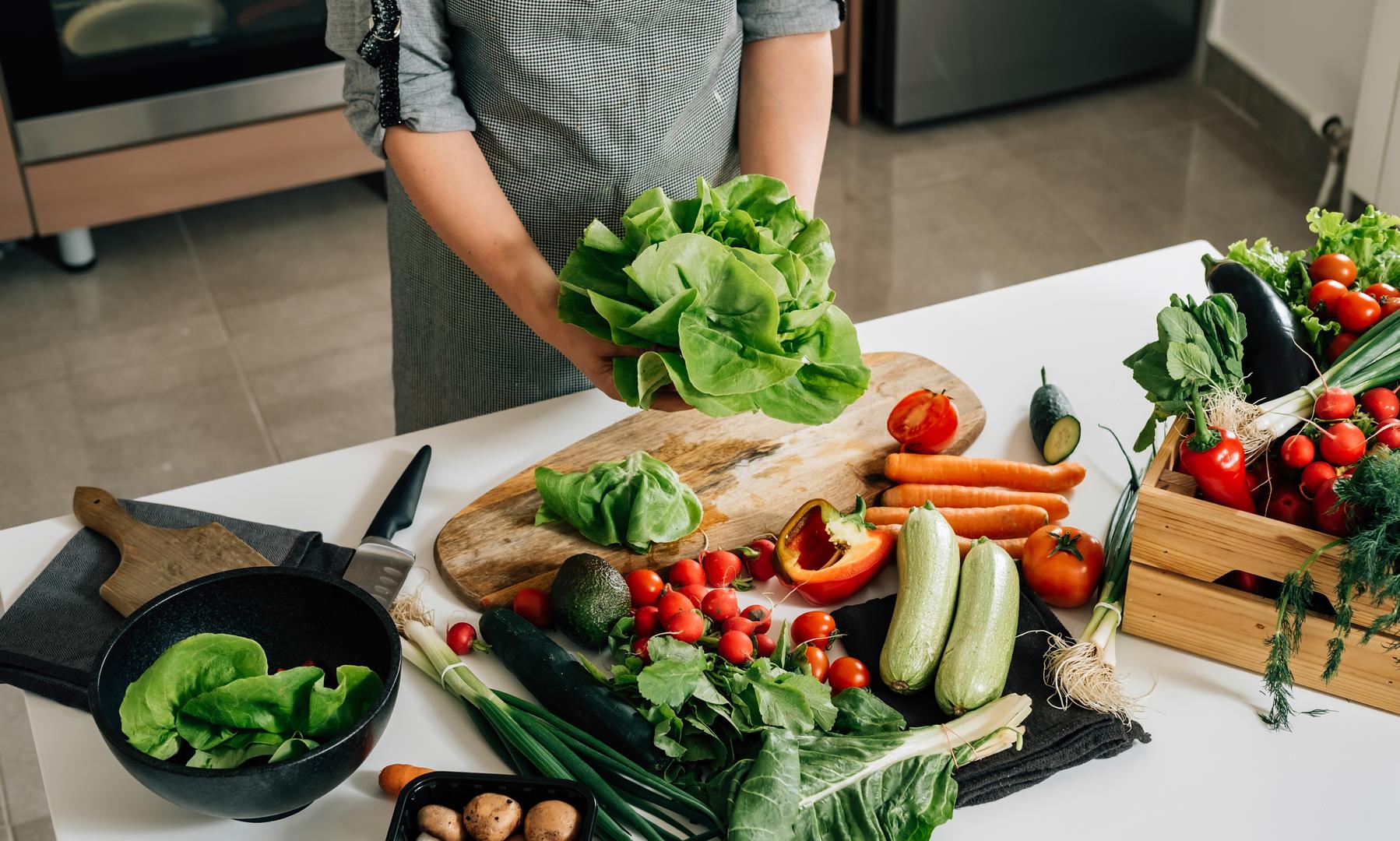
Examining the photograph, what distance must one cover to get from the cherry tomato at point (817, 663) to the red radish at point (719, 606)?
83 millimetres

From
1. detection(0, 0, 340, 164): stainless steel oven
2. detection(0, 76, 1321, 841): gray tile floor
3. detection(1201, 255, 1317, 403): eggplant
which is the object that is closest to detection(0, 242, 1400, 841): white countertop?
detection(1201, 255, 1317, 403): eggplant

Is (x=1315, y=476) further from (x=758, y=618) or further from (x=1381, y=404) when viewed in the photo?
(x=758, y=618)

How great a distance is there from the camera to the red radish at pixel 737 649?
3.97 ft

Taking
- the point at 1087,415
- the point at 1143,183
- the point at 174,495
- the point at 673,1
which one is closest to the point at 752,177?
the point at 673,1

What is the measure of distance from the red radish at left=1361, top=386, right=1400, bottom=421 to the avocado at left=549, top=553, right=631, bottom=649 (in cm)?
69

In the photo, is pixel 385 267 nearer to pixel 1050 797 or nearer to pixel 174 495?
pixel 174 495

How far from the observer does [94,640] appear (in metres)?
1.28

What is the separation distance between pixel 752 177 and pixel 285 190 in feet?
8.31

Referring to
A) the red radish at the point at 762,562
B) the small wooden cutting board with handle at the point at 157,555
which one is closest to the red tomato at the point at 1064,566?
the red radish at the point at 762,562

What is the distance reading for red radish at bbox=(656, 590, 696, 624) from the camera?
124 cm

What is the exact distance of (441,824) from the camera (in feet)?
3.42

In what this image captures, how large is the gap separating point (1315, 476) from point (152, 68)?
8.61 ft

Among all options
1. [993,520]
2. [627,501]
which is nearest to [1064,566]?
[993,520]

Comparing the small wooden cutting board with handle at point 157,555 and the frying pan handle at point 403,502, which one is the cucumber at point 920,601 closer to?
the frying pan handle at point 403,502
